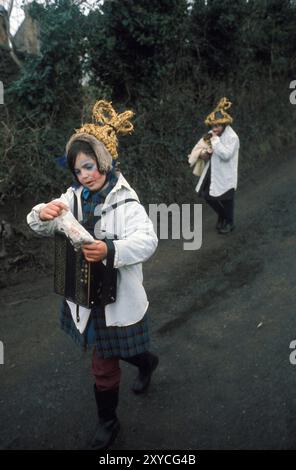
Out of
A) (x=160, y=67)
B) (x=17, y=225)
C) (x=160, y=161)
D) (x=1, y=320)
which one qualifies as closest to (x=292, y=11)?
(x=160, y=67)

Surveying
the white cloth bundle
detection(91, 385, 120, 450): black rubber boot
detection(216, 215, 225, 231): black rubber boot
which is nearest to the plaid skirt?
detection(91, 385, 120, 450): black rubber boot

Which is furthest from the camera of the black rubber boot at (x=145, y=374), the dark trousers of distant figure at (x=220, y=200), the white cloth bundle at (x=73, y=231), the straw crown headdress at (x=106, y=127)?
the dark trousers of distant figure at (x=220, y=200)

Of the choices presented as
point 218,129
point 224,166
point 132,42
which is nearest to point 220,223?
point 224,166

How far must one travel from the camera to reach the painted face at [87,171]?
2570mm

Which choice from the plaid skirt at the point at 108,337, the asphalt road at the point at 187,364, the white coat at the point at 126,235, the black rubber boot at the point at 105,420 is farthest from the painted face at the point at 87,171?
the asphalt road at the point at 187,364

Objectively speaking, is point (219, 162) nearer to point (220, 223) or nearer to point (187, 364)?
point (220, 223)

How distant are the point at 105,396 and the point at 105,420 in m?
0.21

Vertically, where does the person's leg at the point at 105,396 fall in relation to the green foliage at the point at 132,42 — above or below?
below

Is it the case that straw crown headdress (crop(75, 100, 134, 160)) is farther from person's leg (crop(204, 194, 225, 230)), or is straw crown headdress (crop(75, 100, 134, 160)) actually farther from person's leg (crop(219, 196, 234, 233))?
person's leg (crop(219, 196, 234, 233))

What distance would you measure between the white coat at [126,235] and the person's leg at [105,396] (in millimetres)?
330

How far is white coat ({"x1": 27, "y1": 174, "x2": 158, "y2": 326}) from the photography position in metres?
2.51

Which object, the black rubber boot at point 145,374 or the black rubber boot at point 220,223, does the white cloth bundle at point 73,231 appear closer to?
the black rubber boot at point 145,374

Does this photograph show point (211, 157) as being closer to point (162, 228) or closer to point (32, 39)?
point (162, 228)

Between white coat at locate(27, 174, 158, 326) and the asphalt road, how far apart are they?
0.93m
